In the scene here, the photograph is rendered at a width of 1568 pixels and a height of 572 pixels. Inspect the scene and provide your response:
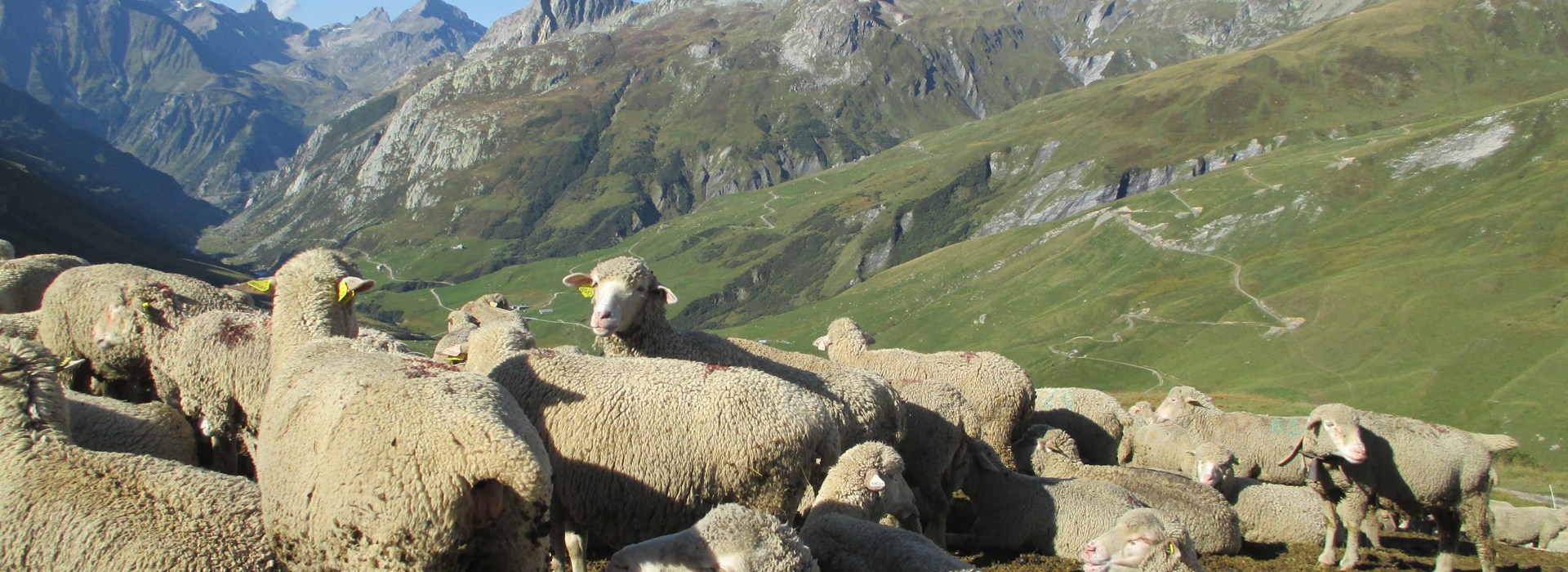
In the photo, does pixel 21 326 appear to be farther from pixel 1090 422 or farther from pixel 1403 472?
pixel 1403 472

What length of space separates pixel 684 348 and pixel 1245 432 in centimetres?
1732

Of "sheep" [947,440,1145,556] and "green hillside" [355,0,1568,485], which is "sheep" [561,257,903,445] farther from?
"green hillside" [355,0,1568,485]

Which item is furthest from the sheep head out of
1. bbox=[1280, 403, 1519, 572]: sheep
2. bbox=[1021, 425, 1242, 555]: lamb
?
bbox=[1280, 403, 1519, 572]: sheep

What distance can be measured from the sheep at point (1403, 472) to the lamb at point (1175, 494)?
1981 millimetres

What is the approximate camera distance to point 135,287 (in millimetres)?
12875

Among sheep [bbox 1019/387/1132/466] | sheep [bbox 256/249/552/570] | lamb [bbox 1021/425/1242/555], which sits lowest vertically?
sheep [bbox 1019/387/1132/466]

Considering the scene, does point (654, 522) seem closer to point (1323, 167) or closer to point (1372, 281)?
point (1372, 281)

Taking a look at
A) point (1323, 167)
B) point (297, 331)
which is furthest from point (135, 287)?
point (1323, 167)

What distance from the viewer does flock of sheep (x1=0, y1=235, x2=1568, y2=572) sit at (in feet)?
21.1

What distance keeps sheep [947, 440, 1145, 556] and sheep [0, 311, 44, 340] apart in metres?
15.0

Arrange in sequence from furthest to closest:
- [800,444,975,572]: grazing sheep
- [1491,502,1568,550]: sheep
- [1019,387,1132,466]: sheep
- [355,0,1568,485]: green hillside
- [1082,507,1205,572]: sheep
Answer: [355,0,1568,485]: green hillside, [1491,502,1568,550]: sheep, [1019,387,1132,466]: sheep, [1082,507,1205,572]: sheep, [800,444,975,572]: grazing sheep

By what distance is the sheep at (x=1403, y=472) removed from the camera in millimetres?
15500

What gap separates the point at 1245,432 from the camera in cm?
2288

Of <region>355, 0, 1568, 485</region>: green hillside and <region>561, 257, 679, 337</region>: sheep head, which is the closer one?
<region>561, 257, 679, 337</region>: sheep head
